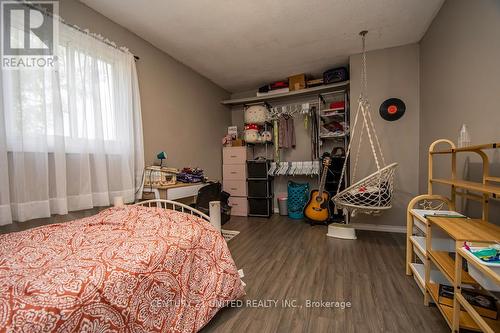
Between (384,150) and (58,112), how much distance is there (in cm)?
361

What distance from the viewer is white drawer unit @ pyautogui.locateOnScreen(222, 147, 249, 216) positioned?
3.92 m

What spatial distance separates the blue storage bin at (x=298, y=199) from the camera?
3676 mm

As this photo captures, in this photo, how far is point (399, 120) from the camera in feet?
9.39

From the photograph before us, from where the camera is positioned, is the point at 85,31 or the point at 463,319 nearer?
the point at 463,319

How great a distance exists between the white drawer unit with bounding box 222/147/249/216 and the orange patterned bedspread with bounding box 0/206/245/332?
2.48 meters

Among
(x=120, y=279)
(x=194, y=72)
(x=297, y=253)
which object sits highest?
(x=194, y=72)

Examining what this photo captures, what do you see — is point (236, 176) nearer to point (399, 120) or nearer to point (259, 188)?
point (259, 188)

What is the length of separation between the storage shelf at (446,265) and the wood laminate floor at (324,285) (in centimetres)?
36

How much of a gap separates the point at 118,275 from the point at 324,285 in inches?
59.0

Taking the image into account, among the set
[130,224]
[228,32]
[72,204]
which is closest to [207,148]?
[228,32]

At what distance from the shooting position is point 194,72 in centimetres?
343

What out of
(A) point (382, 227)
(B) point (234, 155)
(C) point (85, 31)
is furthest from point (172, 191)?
(A) point (382, 227)

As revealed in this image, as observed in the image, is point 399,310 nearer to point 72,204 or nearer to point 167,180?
point 167,180

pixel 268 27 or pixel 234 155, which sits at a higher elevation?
pixel 268 27
